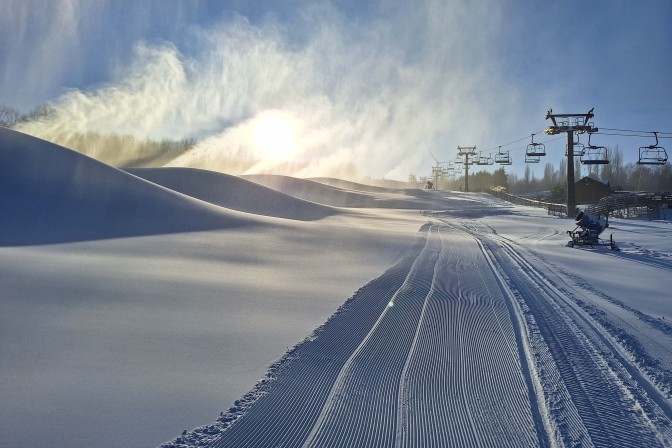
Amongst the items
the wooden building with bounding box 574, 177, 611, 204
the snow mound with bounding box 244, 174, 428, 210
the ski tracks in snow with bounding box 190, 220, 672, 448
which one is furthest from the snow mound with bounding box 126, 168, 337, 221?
the wooden building with bounding box 574, 177, 611, 204

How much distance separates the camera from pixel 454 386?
554cm

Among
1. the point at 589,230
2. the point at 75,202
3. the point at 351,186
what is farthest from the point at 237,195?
the point at 351,186

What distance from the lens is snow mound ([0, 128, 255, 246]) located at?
50.9 feet

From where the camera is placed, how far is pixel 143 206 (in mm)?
20172

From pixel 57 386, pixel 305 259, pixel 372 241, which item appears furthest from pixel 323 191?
pixel 57 386

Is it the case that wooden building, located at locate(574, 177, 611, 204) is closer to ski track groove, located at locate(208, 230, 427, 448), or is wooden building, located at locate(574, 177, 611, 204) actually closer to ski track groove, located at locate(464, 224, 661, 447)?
ski track groove, located at locate(464, 224, 661, 447)

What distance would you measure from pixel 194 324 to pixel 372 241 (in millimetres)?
14378

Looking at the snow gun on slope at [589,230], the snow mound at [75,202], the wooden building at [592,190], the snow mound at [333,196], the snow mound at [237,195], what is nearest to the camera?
the snow mound at [75,202]

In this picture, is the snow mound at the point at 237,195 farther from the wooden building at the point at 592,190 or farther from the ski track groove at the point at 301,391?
the wooden building at the point at 592,190

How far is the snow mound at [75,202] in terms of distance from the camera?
50.9 ft

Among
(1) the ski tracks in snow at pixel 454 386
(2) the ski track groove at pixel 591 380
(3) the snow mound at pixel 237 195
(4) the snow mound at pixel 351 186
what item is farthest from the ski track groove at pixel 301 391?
(4) the snow mound at pixel 351 186

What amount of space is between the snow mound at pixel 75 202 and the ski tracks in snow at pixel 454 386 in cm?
1124

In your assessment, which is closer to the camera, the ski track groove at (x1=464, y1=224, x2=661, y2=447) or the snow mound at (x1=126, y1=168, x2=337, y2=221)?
the ski track groove at (x1=464, y1=224, x2=661, y2=447)

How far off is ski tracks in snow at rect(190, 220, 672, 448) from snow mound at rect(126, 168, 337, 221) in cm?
2857
